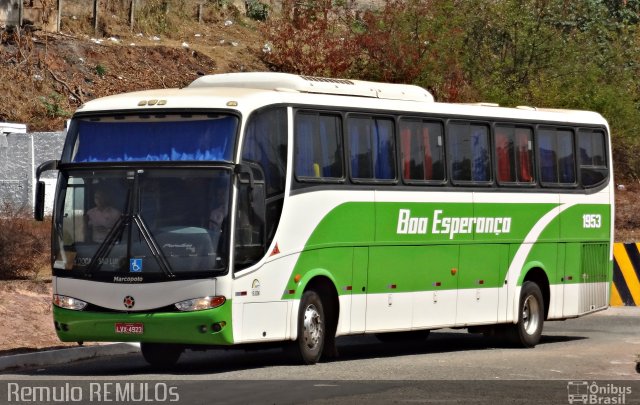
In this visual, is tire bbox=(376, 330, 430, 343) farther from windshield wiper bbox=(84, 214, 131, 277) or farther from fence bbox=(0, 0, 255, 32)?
fence bbox=(0, 0, 255, 32)

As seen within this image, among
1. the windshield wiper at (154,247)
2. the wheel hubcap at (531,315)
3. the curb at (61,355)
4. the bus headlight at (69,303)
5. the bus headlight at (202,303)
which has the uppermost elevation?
the windshield wiper at (154,247)

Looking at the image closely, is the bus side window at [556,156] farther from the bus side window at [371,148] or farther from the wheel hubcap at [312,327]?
the wheel hubcap at [312,327]

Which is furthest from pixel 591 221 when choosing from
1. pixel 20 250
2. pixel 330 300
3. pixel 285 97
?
pixel 20 250

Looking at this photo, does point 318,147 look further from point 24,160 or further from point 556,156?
point 24,160

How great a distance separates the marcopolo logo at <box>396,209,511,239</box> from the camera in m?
20.3

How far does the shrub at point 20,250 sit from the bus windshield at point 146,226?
29.9 ft

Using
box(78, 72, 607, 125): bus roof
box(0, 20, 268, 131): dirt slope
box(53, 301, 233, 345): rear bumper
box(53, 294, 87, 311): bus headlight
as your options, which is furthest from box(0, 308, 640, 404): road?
box(0, 20, 268, 131): dirt slope

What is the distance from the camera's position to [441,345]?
23188 millimetres

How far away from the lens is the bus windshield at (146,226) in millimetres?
16969

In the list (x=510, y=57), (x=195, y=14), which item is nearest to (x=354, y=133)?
(x=510, y=57)

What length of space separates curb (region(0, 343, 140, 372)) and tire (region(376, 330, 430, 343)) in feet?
13.4

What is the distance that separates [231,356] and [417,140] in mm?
3960

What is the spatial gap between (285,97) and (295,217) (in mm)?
1484

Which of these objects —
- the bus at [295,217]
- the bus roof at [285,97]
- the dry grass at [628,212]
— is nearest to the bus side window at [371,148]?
the bus at [295,217]
